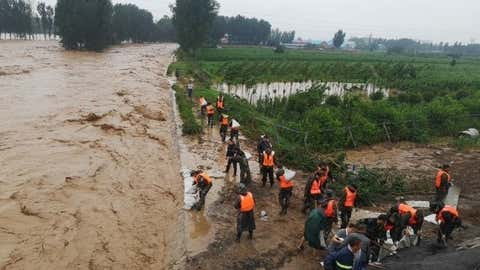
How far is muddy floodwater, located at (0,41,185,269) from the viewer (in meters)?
8.76

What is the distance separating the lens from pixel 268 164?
39.7ft

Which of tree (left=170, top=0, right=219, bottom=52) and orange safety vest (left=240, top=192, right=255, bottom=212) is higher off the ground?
tree (left=170, top=0, right=219, bottom=52)

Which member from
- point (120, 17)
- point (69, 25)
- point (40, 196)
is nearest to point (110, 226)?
point (40, 196)

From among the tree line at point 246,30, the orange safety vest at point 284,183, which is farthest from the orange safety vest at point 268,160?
the tree line at point 246,30

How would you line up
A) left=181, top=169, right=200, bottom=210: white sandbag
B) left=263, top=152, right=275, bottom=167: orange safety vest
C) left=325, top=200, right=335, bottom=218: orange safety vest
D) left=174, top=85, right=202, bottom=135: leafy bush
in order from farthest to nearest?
1. left=174, top=85, right=202, bottom=135: leafy bush
2. left=263, top=152, right=275, bottom=167: orange safety vest
3. left=181, top=169, right=200, bottom=210: white sandbag
4. left=325, top=200, right=335, bottom=218: orange safety vest

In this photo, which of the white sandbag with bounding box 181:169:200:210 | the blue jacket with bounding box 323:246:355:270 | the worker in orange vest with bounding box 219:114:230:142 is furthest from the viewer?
the worker in orange vest with bounding box 219:114:230:142

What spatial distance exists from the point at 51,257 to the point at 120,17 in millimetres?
80535

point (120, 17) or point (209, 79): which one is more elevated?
point (120, 17)

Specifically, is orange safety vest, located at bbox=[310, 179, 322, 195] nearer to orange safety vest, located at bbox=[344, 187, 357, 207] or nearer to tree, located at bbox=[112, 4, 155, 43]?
orange safety vest, located at bbox=[344, 187, 357, 207]

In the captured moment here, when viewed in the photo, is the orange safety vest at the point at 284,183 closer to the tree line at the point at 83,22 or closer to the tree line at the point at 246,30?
the tree line at the point at 83,22

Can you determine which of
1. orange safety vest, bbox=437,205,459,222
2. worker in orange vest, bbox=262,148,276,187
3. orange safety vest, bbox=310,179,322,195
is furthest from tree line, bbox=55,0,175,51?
orange safety vest, bbox=437,205,459,222

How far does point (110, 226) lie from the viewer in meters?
9.88

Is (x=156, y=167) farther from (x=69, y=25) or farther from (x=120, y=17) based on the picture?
(x=120, y=17)

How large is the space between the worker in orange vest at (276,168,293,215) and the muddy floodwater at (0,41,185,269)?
103 inches
